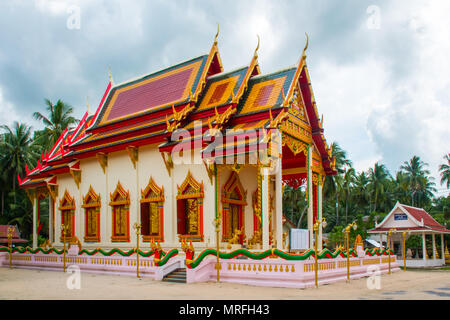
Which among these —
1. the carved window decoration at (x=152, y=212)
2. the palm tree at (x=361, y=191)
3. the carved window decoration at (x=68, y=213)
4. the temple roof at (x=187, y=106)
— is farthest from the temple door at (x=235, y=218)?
the palm tree at (x=361, y=191)

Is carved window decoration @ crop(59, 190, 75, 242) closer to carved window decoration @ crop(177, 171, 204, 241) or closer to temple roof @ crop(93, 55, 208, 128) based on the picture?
temple roof @ crop(93, 55, 208, 128)

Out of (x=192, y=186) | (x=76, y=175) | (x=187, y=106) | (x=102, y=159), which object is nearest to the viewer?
(x=192, y=186)

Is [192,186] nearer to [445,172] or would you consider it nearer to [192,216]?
[192,216]

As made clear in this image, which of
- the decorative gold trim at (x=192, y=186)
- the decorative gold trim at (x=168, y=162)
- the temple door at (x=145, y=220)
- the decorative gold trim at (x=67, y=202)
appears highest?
the decorative gold trim at (x=168, y=162)

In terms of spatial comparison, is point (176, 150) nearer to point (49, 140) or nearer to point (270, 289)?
point (270, 289)

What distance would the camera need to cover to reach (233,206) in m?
15.6

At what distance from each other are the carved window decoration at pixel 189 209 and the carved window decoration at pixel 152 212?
3.25ft

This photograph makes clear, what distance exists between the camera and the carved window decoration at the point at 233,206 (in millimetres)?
14828

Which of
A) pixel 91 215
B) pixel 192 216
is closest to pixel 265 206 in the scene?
pixel 192 216

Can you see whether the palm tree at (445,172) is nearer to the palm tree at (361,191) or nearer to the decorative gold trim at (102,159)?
the palm tree at (361,191)

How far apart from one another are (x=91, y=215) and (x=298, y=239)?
30.0ft
